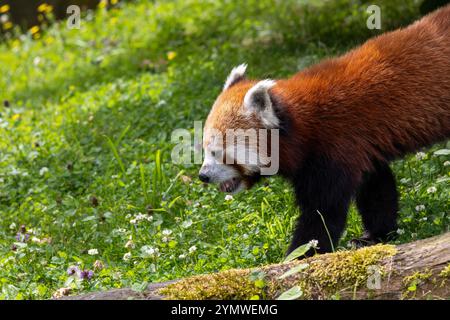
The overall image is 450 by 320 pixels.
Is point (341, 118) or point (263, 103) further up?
point (263, 103)

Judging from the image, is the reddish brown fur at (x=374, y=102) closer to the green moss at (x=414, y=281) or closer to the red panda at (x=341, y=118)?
the red panda at (x=341, y=118)

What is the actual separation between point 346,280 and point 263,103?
121 cm

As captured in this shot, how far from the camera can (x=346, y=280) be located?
3496 mm

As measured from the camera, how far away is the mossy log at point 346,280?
11.2 feet

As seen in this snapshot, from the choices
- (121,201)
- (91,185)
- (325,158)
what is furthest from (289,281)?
(91,185)

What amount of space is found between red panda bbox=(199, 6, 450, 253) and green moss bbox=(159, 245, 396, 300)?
621 mm

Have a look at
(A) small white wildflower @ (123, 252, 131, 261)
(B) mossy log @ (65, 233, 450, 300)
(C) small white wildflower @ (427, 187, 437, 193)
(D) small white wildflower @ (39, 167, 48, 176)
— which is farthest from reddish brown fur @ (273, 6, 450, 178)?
(D) small white wildflower @ (39, 167, 48, 176)

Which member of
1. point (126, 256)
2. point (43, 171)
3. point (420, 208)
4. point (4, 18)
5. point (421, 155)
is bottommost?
point (420, 208)

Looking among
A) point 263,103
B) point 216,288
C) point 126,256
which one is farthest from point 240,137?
point 216,288

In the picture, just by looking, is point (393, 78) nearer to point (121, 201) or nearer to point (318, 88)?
point (318, 88)

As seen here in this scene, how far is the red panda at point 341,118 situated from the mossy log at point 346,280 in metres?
0.65

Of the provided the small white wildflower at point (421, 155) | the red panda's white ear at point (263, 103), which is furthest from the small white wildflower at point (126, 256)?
the small white wildflower at point (421, 155)

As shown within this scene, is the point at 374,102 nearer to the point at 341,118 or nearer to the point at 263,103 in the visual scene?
the point at 341,118

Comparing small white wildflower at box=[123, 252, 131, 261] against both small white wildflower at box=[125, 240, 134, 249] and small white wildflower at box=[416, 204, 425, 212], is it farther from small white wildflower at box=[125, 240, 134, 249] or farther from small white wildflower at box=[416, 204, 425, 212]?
small white wildflower at box=[416, 204, 425, 212]
